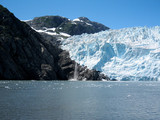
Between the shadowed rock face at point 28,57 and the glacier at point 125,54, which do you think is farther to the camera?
the glacier at point 125,54

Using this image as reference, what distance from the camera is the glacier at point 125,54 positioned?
80312mm

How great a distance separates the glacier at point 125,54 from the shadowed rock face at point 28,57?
5.44 m

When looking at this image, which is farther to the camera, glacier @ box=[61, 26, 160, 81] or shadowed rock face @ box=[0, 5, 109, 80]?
glacier @ box=[61, 26, 160, 81]

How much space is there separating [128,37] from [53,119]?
90772mm

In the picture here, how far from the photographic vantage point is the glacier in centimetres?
8031

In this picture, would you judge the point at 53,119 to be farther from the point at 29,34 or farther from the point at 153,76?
the point at 29,34

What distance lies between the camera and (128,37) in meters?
102

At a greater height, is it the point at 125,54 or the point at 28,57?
the point at 125,54

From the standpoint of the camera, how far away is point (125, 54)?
3497 inches

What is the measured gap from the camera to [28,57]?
263 feet

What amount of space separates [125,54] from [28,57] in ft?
120

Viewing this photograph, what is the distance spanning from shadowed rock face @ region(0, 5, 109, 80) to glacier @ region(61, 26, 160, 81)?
5.44m

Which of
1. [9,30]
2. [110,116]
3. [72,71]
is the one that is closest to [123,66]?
[72,71]

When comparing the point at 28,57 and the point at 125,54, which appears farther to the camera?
the point at 125,54
